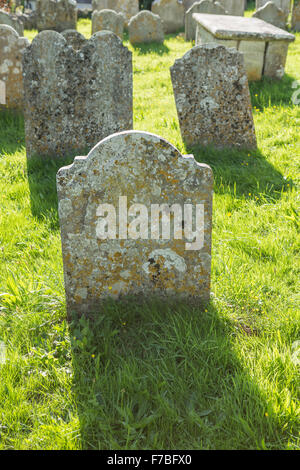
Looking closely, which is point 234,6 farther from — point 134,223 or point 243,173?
point 134,223

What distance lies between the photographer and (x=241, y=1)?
1302 centimetres

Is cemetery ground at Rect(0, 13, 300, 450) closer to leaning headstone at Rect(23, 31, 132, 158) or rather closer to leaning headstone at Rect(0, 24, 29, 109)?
leaning headstone at Rect(23, 31, 132, 158)

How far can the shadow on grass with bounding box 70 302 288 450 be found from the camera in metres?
2.00

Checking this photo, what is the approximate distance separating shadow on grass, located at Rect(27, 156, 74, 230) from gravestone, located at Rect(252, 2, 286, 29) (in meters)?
8.21

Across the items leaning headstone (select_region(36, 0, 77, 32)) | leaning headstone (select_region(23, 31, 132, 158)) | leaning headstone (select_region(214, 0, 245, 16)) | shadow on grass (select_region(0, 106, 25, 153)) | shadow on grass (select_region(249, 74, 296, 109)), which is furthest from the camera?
leaning headstone (select_region(214, 0, 245, 16))

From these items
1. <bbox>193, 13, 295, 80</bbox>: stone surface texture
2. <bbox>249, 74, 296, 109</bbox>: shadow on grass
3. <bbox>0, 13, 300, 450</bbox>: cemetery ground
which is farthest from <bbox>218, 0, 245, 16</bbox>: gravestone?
<bbox>0, 13, 300, 450</bbox>: cemetery ground

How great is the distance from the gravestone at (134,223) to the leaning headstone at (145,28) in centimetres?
972

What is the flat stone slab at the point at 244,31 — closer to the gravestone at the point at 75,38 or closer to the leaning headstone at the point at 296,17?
the gravestone at the point at 75,38

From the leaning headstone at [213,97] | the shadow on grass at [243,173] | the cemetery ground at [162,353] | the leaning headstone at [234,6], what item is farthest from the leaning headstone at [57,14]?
the cemetery ground at [162,353]

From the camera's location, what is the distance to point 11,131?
5.93m

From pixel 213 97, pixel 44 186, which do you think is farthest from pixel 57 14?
pixel 44 186

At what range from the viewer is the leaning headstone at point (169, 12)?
12734mm

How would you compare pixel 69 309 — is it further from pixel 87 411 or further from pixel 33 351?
pixel 87 411
